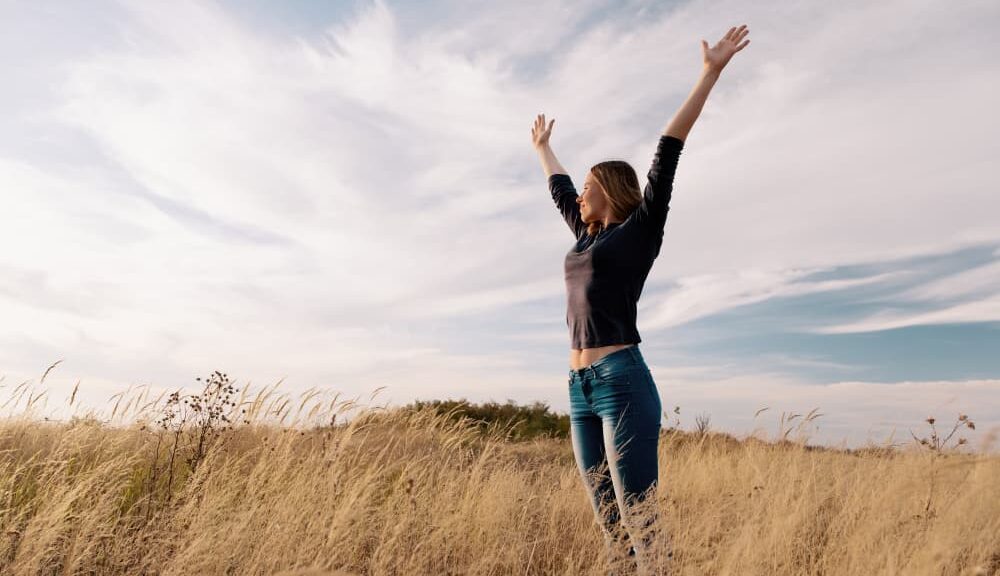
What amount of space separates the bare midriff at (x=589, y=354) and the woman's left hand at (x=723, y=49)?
5.04ft

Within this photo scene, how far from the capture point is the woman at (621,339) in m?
3.29

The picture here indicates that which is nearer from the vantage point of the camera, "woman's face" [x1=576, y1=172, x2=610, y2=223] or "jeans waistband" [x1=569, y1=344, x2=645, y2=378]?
"jeans waistband" [x1=569, y1=344, x2=645, y2=378]

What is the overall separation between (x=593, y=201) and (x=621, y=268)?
522mm

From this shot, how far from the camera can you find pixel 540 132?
533cm

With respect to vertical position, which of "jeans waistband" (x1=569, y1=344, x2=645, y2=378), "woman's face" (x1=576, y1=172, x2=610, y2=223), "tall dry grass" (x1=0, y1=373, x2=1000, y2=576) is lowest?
"tall dry grass" (x1=0, y1=373, x2=1000, y2=576)

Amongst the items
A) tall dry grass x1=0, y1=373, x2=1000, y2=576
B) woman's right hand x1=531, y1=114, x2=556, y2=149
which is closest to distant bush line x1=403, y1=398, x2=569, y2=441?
tall dry grass x1=0, y1=373, x2=1000, y2=576

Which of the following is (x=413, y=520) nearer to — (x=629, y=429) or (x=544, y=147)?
(x=629, y=429)

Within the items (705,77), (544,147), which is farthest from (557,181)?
(705,77)

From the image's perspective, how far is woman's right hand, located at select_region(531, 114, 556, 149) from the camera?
5.27 m

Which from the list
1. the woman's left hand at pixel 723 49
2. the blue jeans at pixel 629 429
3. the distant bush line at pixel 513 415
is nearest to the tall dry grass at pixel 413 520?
the blue jeans at pixel 629 429

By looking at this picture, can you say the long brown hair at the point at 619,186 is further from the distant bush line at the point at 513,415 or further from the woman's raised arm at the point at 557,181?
the distant bush line at the point at 513,415

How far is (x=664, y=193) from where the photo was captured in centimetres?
341

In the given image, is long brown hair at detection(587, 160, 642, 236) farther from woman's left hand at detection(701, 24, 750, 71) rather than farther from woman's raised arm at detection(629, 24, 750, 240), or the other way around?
woman's left hand at detection(701, 24, 750, 71)

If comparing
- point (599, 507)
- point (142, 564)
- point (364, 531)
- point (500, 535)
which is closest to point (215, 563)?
point (142, 564)
